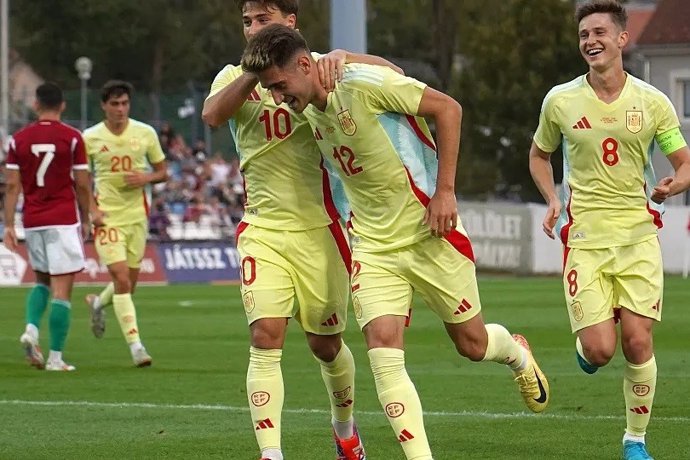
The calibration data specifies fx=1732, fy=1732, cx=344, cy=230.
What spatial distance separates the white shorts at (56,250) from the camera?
46.2 ft

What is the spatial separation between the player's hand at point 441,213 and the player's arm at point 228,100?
0.98 m

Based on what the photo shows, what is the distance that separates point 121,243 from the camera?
15148mm

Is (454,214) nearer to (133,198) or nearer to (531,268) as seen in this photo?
(133,198)

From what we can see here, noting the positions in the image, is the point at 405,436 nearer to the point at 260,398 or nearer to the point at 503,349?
the point at 260,398

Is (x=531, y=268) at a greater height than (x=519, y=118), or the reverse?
(x=519, y=118)

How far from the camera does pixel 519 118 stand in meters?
52.7

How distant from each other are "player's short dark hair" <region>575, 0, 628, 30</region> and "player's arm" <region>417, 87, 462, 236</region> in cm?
146

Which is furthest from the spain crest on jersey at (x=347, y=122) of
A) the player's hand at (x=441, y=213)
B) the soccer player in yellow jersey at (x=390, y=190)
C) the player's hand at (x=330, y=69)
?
the player's hand at (x=441, y=213)

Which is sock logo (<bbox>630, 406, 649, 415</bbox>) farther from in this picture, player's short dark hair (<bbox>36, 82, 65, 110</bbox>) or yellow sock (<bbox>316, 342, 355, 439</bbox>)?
player's short dark hair (<bbox>36, 82, 65, 110</bbox>)

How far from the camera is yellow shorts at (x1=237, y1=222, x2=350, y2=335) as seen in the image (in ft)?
26.8

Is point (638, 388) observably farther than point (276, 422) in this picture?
Yes

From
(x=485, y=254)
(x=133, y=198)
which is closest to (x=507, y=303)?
(x=133, y=198)

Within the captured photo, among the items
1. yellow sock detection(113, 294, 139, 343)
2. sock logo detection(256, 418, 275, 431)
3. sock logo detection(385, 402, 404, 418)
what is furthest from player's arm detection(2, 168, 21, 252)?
sock logo detection(385, 402, 404, 418)

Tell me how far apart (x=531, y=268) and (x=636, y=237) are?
25.1m
